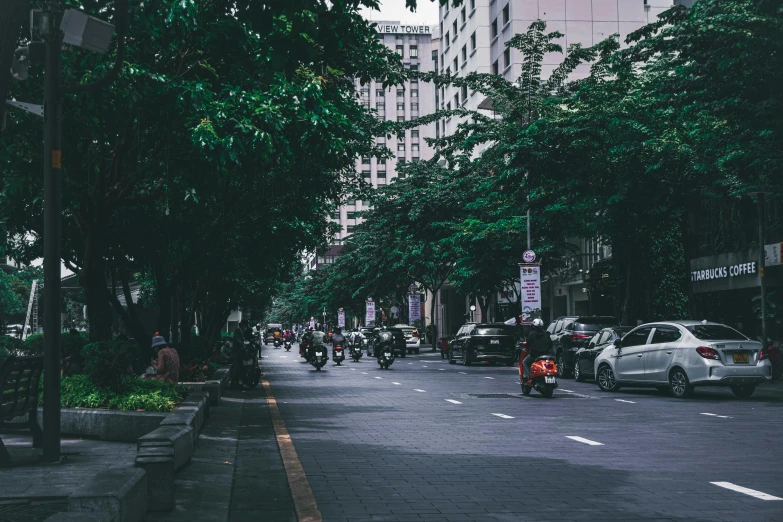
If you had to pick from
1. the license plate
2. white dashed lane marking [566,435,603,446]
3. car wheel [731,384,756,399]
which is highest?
the license plate

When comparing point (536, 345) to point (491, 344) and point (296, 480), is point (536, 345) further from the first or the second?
point (491, 344)

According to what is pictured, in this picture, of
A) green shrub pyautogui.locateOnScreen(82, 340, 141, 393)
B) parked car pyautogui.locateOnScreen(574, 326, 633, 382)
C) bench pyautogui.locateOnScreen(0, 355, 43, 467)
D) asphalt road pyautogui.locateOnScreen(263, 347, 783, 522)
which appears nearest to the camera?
asphalt road pyautogui.locateOnScreen(263, 347, 783, 522)

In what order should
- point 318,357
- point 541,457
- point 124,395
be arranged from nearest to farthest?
point 541,457 → point 124,395 → point 318,357

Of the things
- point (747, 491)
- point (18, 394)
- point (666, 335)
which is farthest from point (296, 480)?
point (666, 335)

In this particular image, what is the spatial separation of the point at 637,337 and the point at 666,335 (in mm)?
1058

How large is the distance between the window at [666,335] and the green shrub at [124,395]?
11173 mm

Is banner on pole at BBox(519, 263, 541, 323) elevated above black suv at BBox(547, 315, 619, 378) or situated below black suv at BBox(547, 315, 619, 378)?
above

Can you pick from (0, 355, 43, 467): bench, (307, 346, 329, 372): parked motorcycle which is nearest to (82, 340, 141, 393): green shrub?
(0, 355, 43, 467): bench

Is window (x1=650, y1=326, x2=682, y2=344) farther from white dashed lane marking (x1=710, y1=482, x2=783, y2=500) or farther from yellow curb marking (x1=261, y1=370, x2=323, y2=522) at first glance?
white dashed lane marking (x1=710, y1=482, x2=783, y2=500)

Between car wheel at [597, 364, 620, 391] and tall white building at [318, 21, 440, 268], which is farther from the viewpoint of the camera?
tall white building at [318, 21, 440, 268]

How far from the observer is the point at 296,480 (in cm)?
920

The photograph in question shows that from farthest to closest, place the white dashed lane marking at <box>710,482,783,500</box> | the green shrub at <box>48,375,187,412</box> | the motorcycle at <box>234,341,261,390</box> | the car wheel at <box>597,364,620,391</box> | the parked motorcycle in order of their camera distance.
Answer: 1. the parked motorcycle
2. the motorcycle at <box>234,341,261,390</box>
3. the car wheel at <box>597,364,620,391</box>
4. the green shrub at <box>48,375,187,412</box>
5. the white dashed lane marking at <box>710,482,783,500</box>

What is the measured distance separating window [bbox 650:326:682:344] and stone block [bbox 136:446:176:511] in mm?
15030

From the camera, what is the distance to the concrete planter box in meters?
11.5
